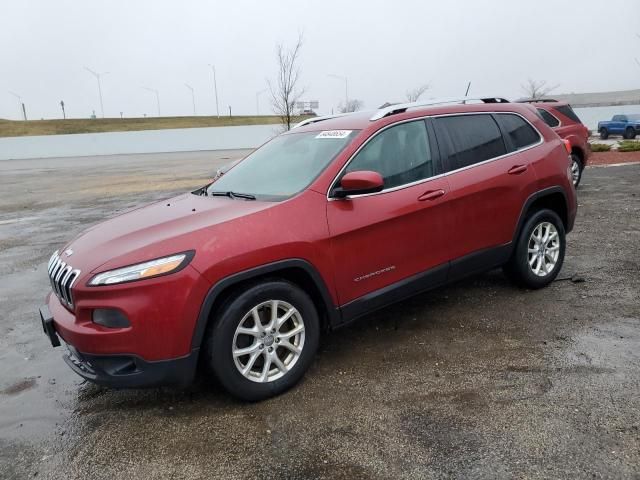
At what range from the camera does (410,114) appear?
417 centimetres

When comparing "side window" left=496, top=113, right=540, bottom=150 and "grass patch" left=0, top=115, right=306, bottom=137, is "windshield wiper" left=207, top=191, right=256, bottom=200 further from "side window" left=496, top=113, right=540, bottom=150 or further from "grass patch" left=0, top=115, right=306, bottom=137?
"grass patch" left=0, top=115, right=306, bottom=137

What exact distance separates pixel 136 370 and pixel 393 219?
197 centimetres

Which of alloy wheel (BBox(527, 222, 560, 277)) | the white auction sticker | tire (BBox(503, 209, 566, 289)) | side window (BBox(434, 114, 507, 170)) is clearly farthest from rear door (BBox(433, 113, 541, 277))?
the white auction sticker

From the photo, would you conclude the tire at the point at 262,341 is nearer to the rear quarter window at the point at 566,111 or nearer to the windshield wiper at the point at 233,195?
the windshield wiper at the point at 233,195

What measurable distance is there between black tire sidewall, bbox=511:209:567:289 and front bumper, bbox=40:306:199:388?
312cm

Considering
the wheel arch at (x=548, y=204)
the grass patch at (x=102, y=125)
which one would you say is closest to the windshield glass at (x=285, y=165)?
the wheel arch at (x=548, y=204)

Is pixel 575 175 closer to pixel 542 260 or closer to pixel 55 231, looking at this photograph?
pixel 542 260

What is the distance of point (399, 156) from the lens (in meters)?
3.99

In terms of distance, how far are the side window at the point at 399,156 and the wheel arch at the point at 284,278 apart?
83 centimetres

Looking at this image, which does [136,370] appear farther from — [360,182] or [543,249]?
[543,249]

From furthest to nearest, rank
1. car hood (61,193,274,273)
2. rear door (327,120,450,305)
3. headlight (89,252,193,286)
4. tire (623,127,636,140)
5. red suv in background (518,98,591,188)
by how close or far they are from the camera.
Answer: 1. tire (623,127,636,140)
2. red suv in background (518,98,591,188)
3. rear door (327,120,450,305)
4. car hood (61,193,274,273)
5. headlight (89,252,193,286)

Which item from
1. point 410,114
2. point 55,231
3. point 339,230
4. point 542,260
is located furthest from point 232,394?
point 55,231

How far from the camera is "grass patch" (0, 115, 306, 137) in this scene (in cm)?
8175

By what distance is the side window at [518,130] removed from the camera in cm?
477
